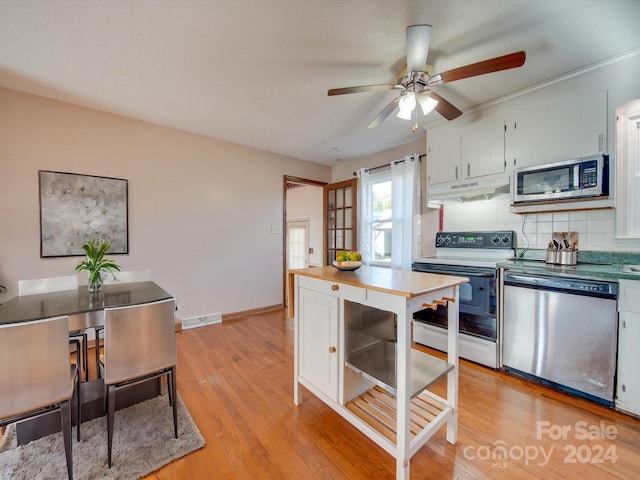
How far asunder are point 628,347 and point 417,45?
8.12 ft

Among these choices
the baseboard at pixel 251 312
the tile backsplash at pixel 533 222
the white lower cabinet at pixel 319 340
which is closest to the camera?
the white lower cabinet at pixel 319 340

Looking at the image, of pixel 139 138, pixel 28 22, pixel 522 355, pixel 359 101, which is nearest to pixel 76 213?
pixel 139 138

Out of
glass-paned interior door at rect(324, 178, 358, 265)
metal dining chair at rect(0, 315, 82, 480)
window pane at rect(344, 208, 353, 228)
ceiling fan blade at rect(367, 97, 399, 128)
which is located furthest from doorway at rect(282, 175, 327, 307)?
metal dining chair at rect(0, 315, 82, 480)

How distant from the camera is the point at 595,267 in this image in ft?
6.70

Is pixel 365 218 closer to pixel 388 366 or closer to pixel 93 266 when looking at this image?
pixel 388 366

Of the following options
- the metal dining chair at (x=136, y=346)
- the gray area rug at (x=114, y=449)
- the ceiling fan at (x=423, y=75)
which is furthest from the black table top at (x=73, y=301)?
the ceiling fan at (x=423, y=75)

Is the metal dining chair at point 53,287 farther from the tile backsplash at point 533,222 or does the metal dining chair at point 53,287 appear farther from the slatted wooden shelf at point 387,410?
the tile backsplash at point 533,222

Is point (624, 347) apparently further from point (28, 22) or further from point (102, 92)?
point (102, 92)

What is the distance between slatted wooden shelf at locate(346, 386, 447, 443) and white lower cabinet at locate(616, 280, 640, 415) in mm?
1307

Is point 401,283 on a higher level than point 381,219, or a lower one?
lower

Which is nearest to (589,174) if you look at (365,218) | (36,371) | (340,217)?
(365,218)

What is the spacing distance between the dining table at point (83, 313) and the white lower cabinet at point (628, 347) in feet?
10.2

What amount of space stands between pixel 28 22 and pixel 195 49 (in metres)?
1.00

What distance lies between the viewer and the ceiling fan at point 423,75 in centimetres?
153
